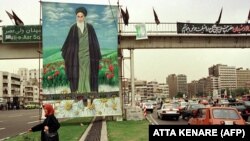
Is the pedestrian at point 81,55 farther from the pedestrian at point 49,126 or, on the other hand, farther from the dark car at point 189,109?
the pedestrian at point 49,126

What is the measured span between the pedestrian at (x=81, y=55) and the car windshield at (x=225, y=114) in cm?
1819

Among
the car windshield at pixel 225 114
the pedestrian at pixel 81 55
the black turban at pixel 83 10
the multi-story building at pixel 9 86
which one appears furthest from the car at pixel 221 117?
the multi-story building at pixel 9 86

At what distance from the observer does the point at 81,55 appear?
35375mm

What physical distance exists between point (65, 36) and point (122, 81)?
6802 mm

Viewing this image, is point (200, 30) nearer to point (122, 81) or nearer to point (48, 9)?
point (122, 81)

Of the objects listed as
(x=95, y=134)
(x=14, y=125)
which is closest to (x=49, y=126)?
(x=95, y=134)

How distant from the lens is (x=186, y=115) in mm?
39344

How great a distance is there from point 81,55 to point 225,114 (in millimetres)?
19015

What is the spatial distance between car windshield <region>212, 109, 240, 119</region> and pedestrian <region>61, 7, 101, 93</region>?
1819 cm

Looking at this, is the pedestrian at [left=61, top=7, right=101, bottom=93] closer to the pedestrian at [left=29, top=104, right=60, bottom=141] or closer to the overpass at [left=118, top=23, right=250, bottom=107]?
the overpass at [left=118, top=23, right=250, bottom=107]

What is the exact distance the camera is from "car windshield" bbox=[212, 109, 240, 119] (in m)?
18.1

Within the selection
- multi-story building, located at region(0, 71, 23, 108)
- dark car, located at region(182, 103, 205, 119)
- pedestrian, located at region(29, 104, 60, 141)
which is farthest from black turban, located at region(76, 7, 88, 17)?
multi-story building, located at region(0, 71, 23, 108)

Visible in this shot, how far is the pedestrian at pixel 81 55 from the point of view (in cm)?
3506

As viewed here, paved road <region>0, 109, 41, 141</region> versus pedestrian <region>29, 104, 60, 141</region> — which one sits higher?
pedestrian <region>29, 104, 60, 141</region>
